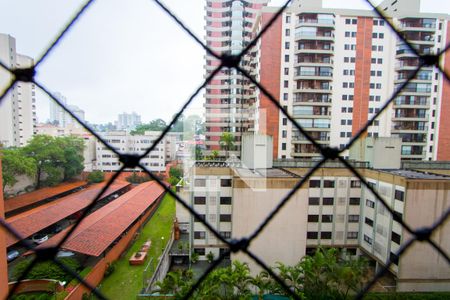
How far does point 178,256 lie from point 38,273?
2.83 m

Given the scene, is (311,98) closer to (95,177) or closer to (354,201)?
(354,201)

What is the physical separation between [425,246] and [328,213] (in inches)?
79.5

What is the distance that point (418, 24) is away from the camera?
9.38 m

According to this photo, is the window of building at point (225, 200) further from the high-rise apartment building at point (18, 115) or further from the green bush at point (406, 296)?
the high-rise apartment building at point (18, 115)

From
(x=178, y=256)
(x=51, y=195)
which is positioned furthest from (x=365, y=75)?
(x=51, y=195)

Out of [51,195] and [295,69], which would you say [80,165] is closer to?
[51,195]

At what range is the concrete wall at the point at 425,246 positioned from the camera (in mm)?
4789

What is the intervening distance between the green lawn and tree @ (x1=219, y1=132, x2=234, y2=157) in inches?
128

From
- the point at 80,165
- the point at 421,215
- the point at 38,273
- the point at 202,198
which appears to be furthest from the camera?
the point at 80,165

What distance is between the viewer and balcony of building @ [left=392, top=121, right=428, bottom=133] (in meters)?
9.38

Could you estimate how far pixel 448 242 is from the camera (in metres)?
5.00

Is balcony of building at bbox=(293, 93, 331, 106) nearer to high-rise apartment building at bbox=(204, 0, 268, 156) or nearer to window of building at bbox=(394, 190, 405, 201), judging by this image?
high-rise apartment building at bbox=(204, 0, 268, 156)

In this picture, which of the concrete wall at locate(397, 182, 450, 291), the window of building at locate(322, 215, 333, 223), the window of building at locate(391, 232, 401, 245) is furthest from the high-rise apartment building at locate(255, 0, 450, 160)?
the concrete wall at locate(397, 182, 450, 291)

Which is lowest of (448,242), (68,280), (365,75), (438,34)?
(68,280)
